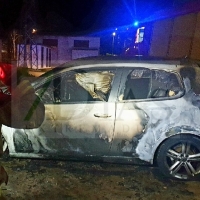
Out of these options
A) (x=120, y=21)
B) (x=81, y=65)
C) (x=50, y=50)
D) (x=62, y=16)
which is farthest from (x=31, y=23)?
(x=81, y=65)

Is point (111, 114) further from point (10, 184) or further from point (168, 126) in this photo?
point (10, 184)

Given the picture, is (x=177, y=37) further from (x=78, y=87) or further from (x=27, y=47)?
(x=27, y=47)

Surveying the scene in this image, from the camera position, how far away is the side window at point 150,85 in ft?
13.0

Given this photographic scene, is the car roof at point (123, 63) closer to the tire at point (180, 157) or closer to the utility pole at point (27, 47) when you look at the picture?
the tire at point (180, 157)

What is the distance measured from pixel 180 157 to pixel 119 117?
99 centimetres

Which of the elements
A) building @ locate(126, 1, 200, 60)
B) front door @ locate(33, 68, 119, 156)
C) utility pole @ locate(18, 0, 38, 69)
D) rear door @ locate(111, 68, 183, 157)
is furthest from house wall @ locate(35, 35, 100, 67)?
rear door @ locate(111, 68, 183, 157)

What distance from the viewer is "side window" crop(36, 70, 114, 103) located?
4.00 meters

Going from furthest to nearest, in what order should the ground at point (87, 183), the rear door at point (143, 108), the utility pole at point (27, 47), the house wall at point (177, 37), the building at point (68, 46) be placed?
1. the building at point (68, 46)
2. the utility pole at point (27, 47)
3. the house wall at point (177, 37)
4. the rear door at point (143, 108)
5. the ground at point (87, 183)

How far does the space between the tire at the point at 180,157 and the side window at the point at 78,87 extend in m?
1.07

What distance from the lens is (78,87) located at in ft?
13.4

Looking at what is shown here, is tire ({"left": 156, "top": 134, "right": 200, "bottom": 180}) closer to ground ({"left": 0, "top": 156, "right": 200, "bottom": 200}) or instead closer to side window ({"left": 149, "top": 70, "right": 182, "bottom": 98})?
ground ({"left": 0, "top": 156, "right": 200, "bottom": 200})

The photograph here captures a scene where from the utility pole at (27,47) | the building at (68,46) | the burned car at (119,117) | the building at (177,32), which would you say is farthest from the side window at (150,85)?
the building at (68,46)

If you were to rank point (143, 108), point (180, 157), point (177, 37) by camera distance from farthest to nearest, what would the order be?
point (177, 37) → point (180, 157) → point (143, 108)

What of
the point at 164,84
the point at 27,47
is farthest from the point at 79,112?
the point at 27,47
